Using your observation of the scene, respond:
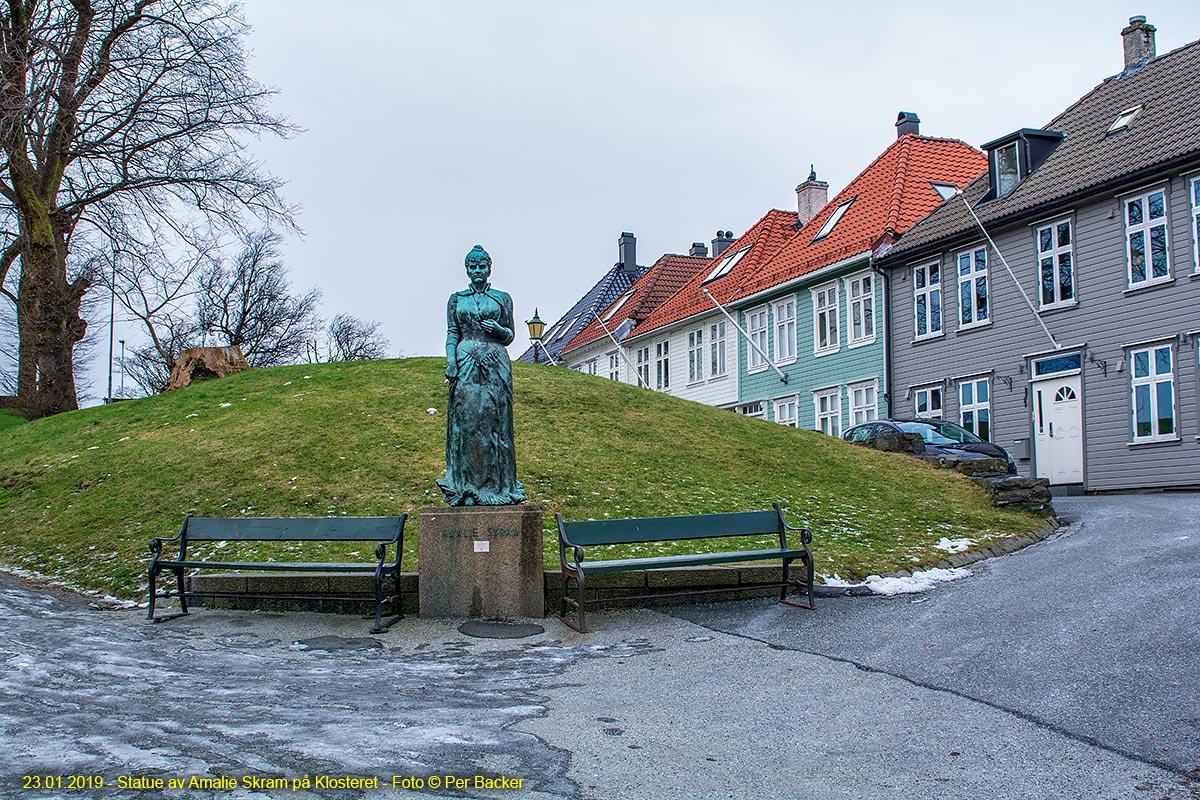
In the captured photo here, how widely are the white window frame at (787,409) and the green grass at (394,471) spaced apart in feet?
32.1

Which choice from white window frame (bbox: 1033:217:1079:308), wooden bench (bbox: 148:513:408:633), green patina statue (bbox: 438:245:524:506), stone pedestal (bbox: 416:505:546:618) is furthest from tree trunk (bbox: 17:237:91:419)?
white window frame (bbox: 1033:217:1079:308)

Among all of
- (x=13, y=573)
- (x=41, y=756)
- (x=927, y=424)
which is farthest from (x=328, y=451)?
(x=41, y=756)

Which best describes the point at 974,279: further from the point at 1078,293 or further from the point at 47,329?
the point at 47,329

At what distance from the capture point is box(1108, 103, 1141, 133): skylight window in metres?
24.8

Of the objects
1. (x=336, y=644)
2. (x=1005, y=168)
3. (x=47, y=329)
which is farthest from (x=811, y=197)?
(x=336, y=644)

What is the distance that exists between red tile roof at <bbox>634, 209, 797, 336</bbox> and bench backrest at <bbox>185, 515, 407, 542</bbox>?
87.2 ft

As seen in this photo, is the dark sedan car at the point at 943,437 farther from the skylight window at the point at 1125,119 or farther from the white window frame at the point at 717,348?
the white window frame at the point at 717,348

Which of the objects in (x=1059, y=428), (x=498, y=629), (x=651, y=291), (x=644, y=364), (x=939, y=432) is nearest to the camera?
(x=498, y=629)

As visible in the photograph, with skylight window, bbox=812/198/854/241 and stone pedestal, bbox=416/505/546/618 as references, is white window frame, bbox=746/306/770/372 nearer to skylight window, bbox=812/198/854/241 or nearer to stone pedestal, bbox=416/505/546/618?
skylight window, bbox=812/198/854/241

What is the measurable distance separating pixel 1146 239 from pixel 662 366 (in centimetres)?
2158

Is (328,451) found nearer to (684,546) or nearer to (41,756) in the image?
(684,546)

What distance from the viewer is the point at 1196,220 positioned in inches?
838

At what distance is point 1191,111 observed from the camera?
22703 mm

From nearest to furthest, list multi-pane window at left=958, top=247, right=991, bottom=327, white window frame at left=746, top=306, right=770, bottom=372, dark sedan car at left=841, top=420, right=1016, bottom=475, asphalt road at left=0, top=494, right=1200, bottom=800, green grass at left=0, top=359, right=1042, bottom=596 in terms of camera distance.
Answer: asphalt road at left=0, top=494, right=1200, bottom=800 < green grass at left=0, top=359, right=1042, bottom=596 < dark sedan car at left=841, top=420, right=1016, bottom=475 < multi-pane window at left=958, top=247, right=991, bottom=327 < white window frame at left=746, top=306, right=770, bottom=372
